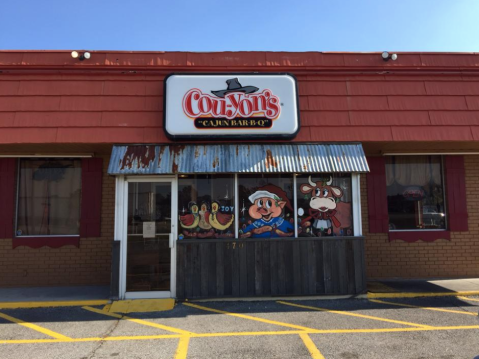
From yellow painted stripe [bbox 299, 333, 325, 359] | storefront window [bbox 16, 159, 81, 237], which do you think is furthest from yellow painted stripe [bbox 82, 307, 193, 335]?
storefront window [bbox 16, 159, 81, 237]

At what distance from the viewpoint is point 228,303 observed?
645 cm

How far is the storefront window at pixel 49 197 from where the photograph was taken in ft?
26.3

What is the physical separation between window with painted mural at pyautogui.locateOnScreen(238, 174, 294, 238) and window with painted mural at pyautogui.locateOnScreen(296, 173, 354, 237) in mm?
239

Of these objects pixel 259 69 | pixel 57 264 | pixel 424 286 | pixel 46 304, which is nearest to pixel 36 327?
pixel 46 304

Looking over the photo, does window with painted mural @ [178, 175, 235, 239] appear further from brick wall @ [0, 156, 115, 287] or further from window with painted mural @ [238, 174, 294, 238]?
brick wall @ [0, 156, 115, 287]

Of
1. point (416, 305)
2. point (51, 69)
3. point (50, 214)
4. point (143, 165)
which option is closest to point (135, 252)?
point (143, 165)

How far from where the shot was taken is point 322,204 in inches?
275

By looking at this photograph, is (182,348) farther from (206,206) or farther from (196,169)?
(196,169)

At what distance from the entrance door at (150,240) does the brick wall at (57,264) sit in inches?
61.5

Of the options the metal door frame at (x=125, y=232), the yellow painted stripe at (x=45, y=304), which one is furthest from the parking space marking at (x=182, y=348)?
the yellow painted stripe at (x=45, y=304)

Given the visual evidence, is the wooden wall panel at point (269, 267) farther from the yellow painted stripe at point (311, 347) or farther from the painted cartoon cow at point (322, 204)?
the yellow painted stripe at point (311, 347)

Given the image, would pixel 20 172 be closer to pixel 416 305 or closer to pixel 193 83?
pixel 193 83

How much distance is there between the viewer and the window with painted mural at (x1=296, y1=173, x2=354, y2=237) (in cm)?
693

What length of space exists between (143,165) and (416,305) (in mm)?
5672
